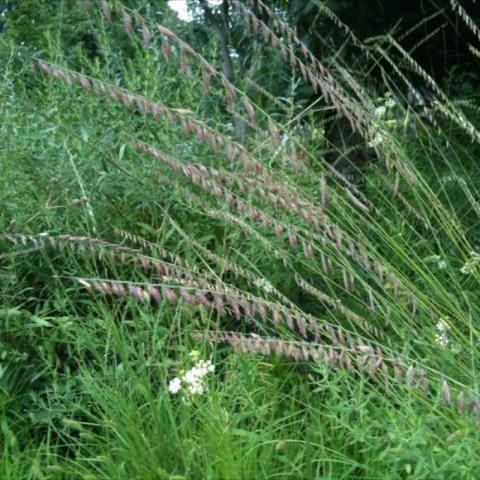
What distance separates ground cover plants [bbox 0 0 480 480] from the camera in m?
1.83

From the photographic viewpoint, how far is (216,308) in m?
2.37

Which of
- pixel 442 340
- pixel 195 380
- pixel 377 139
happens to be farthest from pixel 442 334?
pixel 195 380

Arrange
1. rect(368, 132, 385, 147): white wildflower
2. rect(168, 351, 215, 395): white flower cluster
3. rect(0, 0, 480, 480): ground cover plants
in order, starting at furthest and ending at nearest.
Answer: rect(368, 132, 385, 147): white wildflower, rect(168, 351, 215, 395): white flower cluster, rect(0, 0, 480, 480): ground cover plants

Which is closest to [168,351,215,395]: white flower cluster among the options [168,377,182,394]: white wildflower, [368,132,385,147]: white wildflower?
[168,377,182,394]: white wildflower

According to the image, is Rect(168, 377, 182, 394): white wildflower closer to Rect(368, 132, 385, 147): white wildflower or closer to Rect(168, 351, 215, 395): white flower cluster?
Rect(168, 351, 215, 395): white flower cluster

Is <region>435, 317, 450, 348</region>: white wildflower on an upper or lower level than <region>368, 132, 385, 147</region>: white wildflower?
lower

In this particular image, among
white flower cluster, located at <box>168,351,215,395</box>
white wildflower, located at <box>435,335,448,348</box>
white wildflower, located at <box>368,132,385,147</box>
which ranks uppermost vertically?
white wildflower, located at <box>368,132,385,147</box>

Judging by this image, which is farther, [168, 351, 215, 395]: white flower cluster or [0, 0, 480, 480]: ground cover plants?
[168, 351, 215, 395]: white flower cluster

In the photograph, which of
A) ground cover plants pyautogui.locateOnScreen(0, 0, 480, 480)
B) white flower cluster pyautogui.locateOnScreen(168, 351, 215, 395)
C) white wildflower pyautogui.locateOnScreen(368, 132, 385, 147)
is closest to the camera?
ground cover plants pyautogui.locateOnScreen(0, 0, 480, 480)

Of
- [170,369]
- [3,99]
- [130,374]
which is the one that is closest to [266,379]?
[170,369]

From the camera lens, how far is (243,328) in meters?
2.81

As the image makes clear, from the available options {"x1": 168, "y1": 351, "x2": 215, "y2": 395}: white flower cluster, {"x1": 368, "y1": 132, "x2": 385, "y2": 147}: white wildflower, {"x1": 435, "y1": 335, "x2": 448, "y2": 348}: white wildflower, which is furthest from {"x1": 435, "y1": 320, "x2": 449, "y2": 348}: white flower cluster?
{"x1": 168, "y1": 351, "x2": 215, "y2": 395}: white flower cluster

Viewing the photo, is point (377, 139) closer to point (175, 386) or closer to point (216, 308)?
point (216, 308)

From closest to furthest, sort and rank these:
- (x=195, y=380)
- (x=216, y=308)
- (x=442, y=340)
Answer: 1. (x=195, y=380)
2. (x=442, y=340)
3. (x=216, y=308)
